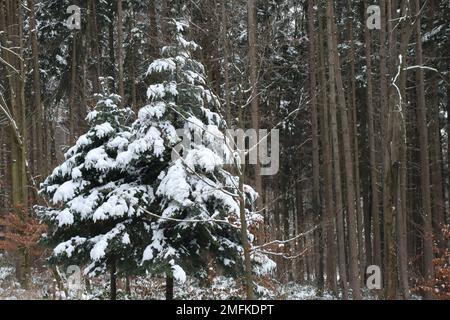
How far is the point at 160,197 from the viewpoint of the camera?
9281mm

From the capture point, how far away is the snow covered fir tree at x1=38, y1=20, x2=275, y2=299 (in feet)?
28.6

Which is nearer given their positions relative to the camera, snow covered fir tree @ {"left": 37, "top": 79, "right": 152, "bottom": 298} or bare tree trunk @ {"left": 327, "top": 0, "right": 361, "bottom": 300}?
snow covered fir tree @ {"left": 37, "top": 79, "right": 152, "bottom": 298}

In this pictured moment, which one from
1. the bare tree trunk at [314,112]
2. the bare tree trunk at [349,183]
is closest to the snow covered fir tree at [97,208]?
the bare tree trunk at [349,183]

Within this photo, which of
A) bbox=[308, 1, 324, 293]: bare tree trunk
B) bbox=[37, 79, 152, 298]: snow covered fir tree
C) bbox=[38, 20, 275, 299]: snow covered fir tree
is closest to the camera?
bbox=[38, 20, 275, 299]: snow covered fir tree

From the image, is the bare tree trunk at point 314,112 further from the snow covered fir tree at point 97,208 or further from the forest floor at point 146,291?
the snow covered fir tree at point 97,208

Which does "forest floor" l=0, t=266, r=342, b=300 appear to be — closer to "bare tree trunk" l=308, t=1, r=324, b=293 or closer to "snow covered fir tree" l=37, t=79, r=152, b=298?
"snow covered fir tree" l=37, t=79, r=152, b=298

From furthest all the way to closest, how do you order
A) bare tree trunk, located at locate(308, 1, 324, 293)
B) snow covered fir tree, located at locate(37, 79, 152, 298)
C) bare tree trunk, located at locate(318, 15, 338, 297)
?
bare tree trunk, located at locate(308, 1, 324, 293) < bare tree trunk, located at locate(318, 15, 338, 297) < snow covered fir tree, located at locate(37, 79, 152, 298)

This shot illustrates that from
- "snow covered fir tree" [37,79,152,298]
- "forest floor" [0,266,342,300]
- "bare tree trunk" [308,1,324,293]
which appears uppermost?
"bare tree trunk" [308,1,324,293]

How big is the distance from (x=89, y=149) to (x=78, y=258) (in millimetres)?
2381

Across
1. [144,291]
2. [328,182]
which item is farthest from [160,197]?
[328,182]

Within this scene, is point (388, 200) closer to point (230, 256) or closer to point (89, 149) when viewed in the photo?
point (230, 256)

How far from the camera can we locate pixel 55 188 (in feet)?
33.2

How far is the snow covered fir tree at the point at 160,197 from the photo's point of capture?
28.6 feet

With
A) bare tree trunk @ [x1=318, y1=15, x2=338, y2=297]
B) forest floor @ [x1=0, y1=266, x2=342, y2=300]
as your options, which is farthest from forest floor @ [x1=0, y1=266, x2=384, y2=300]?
bare tree trunk @ [x1=318, y1=15, x2=338, y2=297]
